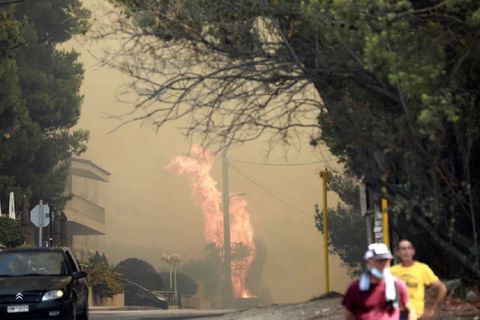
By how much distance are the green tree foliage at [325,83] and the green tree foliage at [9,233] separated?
2470 cm

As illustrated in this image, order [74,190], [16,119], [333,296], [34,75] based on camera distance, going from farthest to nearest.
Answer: [74,190] < [34,75] < [16,119] < [333,296]

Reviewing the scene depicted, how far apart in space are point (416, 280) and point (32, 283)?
377 inches

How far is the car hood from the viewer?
19.7 m

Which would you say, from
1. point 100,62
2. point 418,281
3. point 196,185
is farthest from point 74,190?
point 418,281

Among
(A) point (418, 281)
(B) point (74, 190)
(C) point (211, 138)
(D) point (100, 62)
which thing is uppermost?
(B) point (74, 190)

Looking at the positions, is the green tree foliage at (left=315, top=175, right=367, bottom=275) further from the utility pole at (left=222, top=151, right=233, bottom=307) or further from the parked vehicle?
the parked vehicle

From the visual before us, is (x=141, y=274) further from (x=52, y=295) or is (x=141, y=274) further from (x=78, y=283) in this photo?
(x=52, y=295)

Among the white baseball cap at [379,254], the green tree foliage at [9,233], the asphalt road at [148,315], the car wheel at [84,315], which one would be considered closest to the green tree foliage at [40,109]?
the green tree foliage at [9,233]

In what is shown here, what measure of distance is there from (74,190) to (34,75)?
15077 millimetres

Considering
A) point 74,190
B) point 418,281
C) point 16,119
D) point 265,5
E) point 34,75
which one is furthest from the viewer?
point 74,190

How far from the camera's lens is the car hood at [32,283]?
1972cm

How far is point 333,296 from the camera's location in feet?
82.4

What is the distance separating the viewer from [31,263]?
20.8 metres

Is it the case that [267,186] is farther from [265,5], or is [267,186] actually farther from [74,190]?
[265,5]
